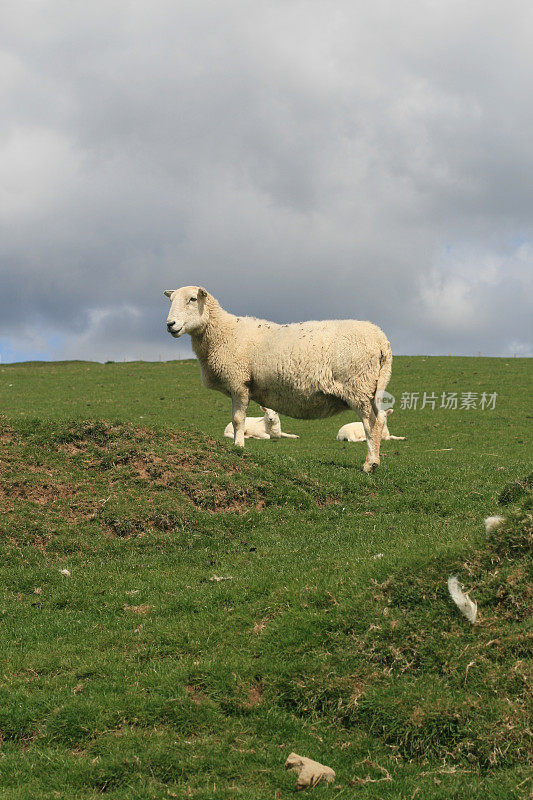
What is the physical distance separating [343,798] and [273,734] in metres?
Result: 1.09

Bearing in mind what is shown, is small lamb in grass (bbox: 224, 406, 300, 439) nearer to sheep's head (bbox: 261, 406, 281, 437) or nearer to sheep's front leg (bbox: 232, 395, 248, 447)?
sheep's head (bbox: 261, 406, 281, 437)

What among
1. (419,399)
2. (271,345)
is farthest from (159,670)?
(419,399)

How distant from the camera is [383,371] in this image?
17.0 m

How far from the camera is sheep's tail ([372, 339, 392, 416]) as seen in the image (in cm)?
1675

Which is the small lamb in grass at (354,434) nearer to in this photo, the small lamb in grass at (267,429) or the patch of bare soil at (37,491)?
the small lamb in grass at (267,429)

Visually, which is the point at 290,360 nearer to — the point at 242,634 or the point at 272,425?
the point at 242,634

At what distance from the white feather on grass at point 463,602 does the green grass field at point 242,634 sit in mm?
103

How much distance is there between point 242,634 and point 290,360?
9.14 m

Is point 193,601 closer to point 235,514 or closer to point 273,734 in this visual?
point 273,734

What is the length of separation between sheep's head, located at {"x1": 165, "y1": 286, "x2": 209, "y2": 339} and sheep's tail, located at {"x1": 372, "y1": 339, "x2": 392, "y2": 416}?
4.48 metres

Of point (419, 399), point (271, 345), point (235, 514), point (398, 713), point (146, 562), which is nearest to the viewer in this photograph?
point (398, 713)

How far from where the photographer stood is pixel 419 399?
133 feet

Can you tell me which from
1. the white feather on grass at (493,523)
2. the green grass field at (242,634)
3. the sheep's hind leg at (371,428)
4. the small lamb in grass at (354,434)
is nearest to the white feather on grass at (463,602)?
the green grass field at (242,634)

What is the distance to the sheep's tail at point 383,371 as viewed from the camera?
16750 mm
